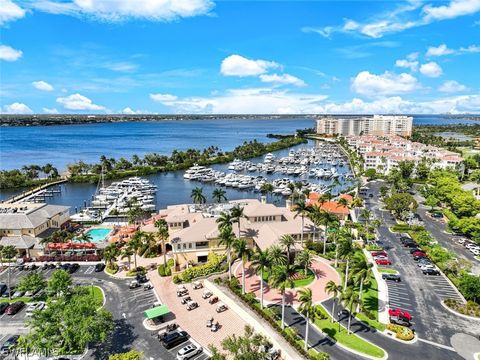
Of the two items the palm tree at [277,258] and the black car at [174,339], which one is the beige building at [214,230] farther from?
the black car at [174,339]

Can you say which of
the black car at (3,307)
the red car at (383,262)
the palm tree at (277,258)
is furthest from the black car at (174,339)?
the red car at (383,262)

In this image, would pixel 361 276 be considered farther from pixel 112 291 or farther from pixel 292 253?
pixel 112 291

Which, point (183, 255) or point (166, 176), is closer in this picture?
point (183, 255)

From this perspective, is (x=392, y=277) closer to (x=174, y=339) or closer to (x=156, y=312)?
(x=174, y=339)

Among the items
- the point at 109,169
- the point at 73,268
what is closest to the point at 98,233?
the point at 73,268

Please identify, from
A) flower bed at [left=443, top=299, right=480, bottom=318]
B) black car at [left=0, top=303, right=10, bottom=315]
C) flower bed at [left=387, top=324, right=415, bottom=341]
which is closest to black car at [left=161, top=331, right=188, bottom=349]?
black car at [left=0, top=303, right=10, bottom=315]

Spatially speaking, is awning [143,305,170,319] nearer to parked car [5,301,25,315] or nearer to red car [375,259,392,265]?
parked car [5,301,25,315]

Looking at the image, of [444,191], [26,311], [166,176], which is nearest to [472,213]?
[444,191]
